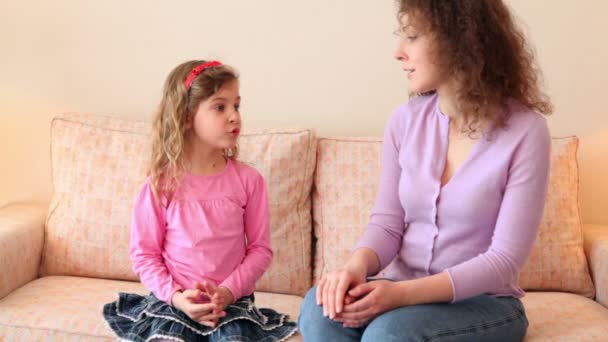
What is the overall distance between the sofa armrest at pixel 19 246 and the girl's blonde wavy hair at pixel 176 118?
21.1 inches

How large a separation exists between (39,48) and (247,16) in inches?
29.9

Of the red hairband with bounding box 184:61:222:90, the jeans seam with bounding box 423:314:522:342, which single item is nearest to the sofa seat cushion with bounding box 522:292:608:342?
the jeans seam with bounding box 423:314:522:342

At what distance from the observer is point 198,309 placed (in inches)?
65.8

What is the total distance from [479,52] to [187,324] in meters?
0.92

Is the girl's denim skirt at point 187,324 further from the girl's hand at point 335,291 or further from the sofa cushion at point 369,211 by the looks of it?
the sofa cushion at point 369,211

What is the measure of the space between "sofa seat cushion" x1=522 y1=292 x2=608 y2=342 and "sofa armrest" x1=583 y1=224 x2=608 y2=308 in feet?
0.15

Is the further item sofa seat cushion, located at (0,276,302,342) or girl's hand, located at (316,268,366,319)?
sofa seat cushion, located at (0,276,302,342)

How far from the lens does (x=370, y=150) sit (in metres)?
2.30

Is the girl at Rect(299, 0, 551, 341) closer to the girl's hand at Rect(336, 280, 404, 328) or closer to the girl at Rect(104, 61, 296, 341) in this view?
the girl's hand at Rect(336, 280, 404, 328)

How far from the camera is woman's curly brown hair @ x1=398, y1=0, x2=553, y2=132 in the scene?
63.9 inches

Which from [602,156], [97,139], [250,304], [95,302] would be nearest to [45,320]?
[95,302]

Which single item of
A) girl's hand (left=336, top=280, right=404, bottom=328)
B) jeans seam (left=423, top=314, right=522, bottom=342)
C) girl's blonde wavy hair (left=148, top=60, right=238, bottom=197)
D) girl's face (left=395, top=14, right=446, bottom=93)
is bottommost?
jeans seam (left=423, top=314, right=522, bottom=342)

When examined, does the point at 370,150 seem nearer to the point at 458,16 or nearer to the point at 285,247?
the point at 285,247

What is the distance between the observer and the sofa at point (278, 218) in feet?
7.08
